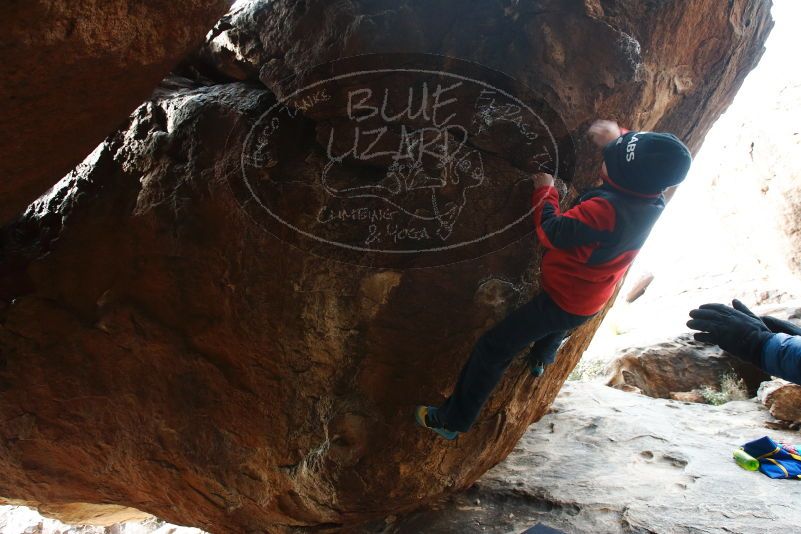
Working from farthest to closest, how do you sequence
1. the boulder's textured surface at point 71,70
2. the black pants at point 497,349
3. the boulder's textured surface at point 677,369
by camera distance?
the boulder's textured surface at point 677,369, the black pants at point 497,349, the boulder's textured surface at point 71,70

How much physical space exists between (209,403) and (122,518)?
4.38m

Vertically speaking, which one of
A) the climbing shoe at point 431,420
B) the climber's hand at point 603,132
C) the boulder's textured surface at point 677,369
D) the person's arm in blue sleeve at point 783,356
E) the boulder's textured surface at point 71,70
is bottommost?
the boulder's textured surface at point 677,369

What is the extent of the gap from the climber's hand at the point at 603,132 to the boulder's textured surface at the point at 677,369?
4.94 meters

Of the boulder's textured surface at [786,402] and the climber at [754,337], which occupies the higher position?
the climber at [754,337]

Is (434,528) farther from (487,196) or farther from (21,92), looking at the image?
(21,92)

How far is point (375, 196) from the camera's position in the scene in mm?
2764

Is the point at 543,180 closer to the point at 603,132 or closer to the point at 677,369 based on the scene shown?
the point at 603,132

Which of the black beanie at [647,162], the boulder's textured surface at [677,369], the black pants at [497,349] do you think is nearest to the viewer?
the black beanie at [647,162]


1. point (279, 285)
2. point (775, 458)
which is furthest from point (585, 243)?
point (775, 458)

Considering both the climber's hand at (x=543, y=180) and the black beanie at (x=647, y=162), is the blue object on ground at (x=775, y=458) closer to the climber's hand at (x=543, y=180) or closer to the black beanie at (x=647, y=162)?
the black beanie at (x=647, y=162)

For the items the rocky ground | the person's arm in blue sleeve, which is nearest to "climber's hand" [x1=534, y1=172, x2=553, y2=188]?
the person's arm in blue sleeve

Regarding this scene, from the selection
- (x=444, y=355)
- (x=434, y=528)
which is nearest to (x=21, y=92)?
(x=444, y=355)

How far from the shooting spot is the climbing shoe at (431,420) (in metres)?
2.88

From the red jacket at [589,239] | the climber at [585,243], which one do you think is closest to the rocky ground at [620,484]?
the climber at [585,243]
